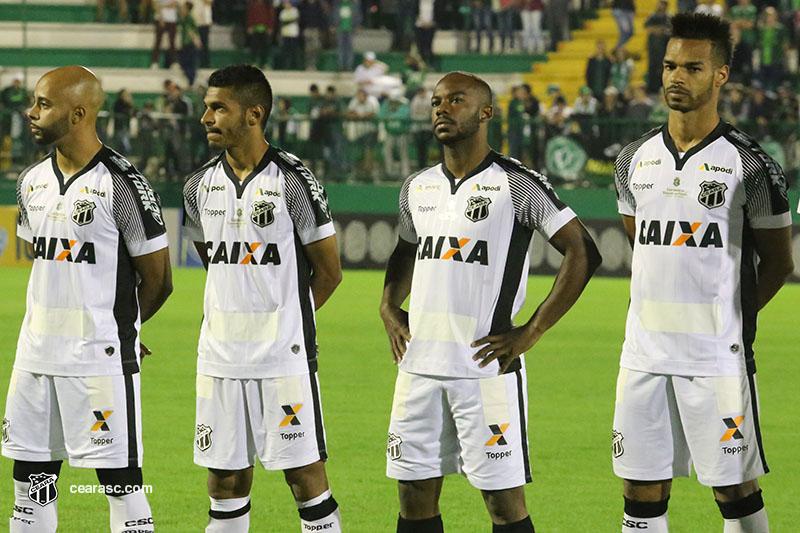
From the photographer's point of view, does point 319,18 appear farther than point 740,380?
Yes

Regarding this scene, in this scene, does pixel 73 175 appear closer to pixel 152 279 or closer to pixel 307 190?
pixel 152 279

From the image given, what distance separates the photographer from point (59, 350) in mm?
5766

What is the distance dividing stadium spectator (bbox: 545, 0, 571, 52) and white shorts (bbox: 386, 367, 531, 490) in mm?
26843

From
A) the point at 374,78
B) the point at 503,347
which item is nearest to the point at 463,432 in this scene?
the point at 503,347

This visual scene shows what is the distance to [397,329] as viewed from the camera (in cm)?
591

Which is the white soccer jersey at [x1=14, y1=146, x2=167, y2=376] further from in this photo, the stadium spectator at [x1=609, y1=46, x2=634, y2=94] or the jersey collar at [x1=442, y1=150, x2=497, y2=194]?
the stadium spectator at [x1=609, y1=46, x2=634, y2=94]

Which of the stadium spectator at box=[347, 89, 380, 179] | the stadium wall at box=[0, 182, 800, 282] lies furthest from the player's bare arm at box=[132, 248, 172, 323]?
the stadium spectator at box=[347, 89, 380, 179]

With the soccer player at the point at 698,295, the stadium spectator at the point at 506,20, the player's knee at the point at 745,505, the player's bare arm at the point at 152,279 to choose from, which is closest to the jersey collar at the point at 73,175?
the player's bare arm at the point at 152,279

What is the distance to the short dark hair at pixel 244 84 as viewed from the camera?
5.96 meters

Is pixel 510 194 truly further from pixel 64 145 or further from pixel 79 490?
pixel 79 490

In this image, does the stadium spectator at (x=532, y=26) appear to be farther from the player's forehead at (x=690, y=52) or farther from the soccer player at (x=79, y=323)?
the soccer player at (x=79, y=323)

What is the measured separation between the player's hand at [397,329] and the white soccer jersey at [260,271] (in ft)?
1.17

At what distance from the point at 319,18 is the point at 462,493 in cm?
2403

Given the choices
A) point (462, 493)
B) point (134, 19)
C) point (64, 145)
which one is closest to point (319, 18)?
point (134, 19)
